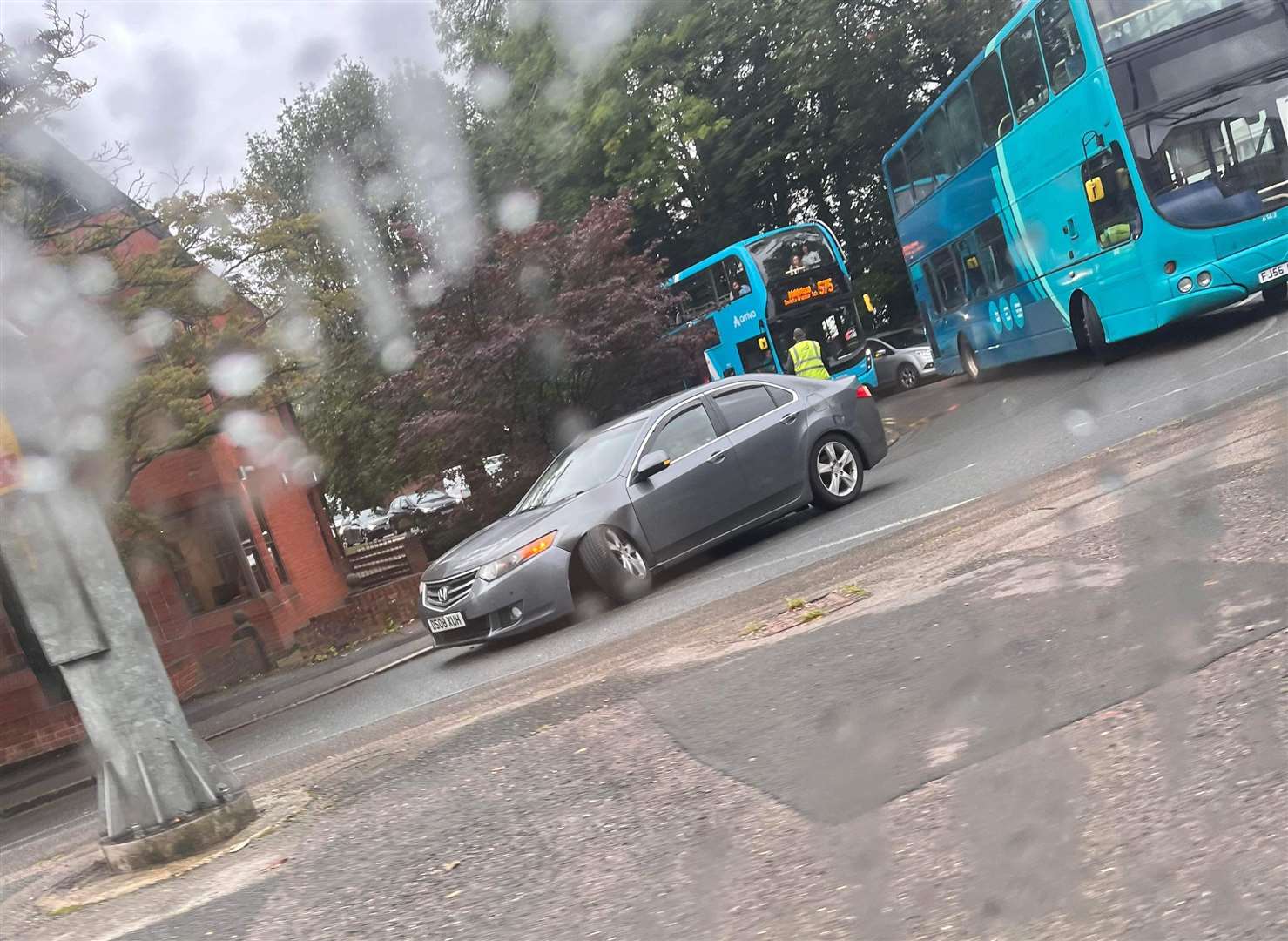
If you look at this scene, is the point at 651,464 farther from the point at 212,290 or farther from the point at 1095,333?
the point at 1095,333

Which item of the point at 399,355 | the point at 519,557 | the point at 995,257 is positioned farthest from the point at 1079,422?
the point at 399,355

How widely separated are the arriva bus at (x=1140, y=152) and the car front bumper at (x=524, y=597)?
8.95 meters

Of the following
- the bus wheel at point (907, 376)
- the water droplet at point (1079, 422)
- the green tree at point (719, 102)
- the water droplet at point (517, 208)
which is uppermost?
the green tree at point (719, 102)

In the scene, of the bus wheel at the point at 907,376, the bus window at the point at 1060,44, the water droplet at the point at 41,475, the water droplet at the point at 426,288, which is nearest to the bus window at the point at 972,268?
the bus window at the point at 1060,44

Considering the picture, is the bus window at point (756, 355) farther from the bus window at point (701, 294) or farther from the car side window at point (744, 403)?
the car side window at point (744, 403)

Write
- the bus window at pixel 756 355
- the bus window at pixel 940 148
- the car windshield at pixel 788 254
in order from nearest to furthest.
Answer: the bus window at pixel 940 148, the bus window at pixel 756 355, the car windshield at pixel 788 254

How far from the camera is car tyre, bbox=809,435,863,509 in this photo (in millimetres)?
11070

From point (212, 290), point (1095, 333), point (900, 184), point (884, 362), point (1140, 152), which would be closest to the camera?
point (212, 290)

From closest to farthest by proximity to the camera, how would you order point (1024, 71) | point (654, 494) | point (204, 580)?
point (654, 494)
point (1024, 71)
point (204, 580)

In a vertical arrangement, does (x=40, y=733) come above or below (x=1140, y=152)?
below

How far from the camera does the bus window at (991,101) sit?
680 inches

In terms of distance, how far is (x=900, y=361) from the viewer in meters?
31.7

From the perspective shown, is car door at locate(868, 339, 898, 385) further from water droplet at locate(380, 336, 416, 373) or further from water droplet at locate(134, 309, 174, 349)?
water droplet at locate(134, 309, 174, 349)

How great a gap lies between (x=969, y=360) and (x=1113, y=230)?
787cm
